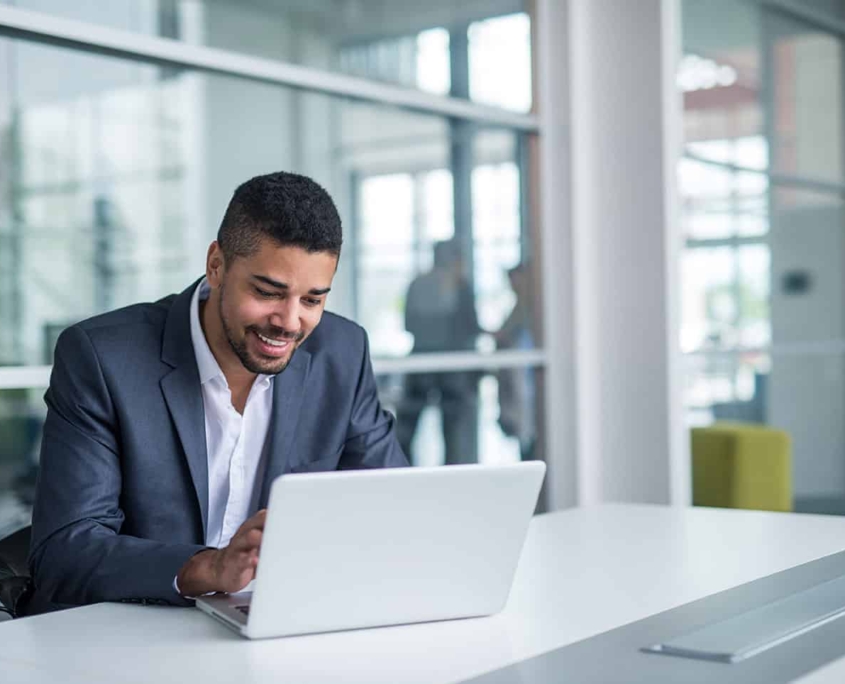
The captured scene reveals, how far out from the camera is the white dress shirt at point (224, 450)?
7.07 ft

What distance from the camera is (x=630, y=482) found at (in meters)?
4.31

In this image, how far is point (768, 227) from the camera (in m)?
5.31

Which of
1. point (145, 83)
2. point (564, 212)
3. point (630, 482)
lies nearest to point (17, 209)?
point (145, 83)

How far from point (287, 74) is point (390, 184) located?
1.81 feet

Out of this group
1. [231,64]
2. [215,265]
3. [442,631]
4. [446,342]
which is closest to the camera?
[442,631]

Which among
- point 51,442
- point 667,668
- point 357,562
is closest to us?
point 667,668

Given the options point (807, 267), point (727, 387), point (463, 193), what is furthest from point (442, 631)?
point (807, 267)

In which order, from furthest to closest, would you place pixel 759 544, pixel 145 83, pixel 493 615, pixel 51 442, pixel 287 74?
pixel 145 83
pixel 287 74
pixel 759 544
pixel 51 442
pixel 493 615

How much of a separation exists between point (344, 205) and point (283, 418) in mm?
1742

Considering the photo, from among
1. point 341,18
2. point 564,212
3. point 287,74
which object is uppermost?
point 341,18

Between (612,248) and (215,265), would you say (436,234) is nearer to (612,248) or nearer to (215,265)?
(612,248)

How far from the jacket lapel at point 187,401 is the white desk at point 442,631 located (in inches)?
14.5

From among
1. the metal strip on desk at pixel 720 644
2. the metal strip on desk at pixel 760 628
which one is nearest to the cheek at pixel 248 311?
the metal strip on desk at pixel 720 644

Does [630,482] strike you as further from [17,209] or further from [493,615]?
[493,615]
